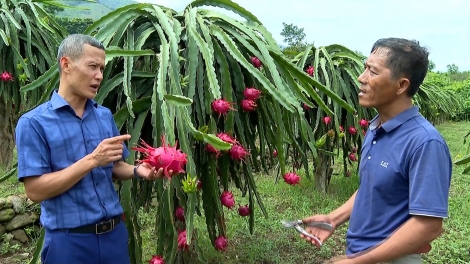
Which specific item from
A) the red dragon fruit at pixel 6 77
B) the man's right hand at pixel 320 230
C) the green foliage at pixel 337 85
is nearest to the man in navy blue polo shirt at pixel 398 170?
the man's right hand at pixel 320 230

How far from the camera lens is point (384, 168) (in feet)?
5.32

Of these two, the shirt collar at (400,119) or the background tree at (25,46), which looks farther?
the background tree at (25,46)

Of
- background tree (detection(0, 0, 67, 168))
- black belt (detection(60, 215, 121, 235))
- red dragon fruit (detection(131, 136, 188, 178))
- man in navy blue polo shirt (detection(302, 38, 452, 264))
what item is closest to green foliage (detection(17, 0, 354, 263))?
black belt (detection(60, 215, 121, 235))

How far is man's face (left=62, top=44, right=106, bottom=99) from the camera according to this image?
5.69 ft

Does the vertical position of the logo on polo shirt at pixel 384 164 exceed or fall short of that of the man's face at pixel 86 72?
it falls short

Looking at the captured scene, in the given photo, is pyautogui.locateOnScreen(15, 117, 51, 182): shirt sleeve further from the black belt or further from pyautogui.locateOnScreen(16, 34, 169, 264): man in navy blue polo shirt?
the black belt

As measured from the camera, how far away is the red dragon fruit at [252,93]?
231cm

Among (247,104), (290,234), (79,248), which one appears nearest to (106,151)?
(79,248)

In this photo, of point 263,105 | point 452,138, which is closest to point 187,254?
point 263,105

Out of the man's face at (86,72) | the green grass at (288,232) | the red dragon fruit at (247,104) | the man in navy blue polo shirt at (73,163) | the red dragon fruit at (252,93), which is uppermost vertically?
the man's face at (86,72)

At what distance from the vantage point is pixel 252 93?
231cm

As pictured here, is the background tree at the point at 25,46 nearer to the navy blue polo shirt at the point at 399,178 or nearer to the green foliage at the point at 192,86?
the green foliage at the point at 192,86

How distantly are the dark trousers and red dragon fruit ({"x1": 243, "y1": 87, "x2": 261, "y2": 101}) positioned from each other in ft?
3.13

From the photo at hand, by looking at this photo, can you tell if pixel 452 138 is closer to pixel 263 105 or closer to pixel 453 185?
pixel 453 185
